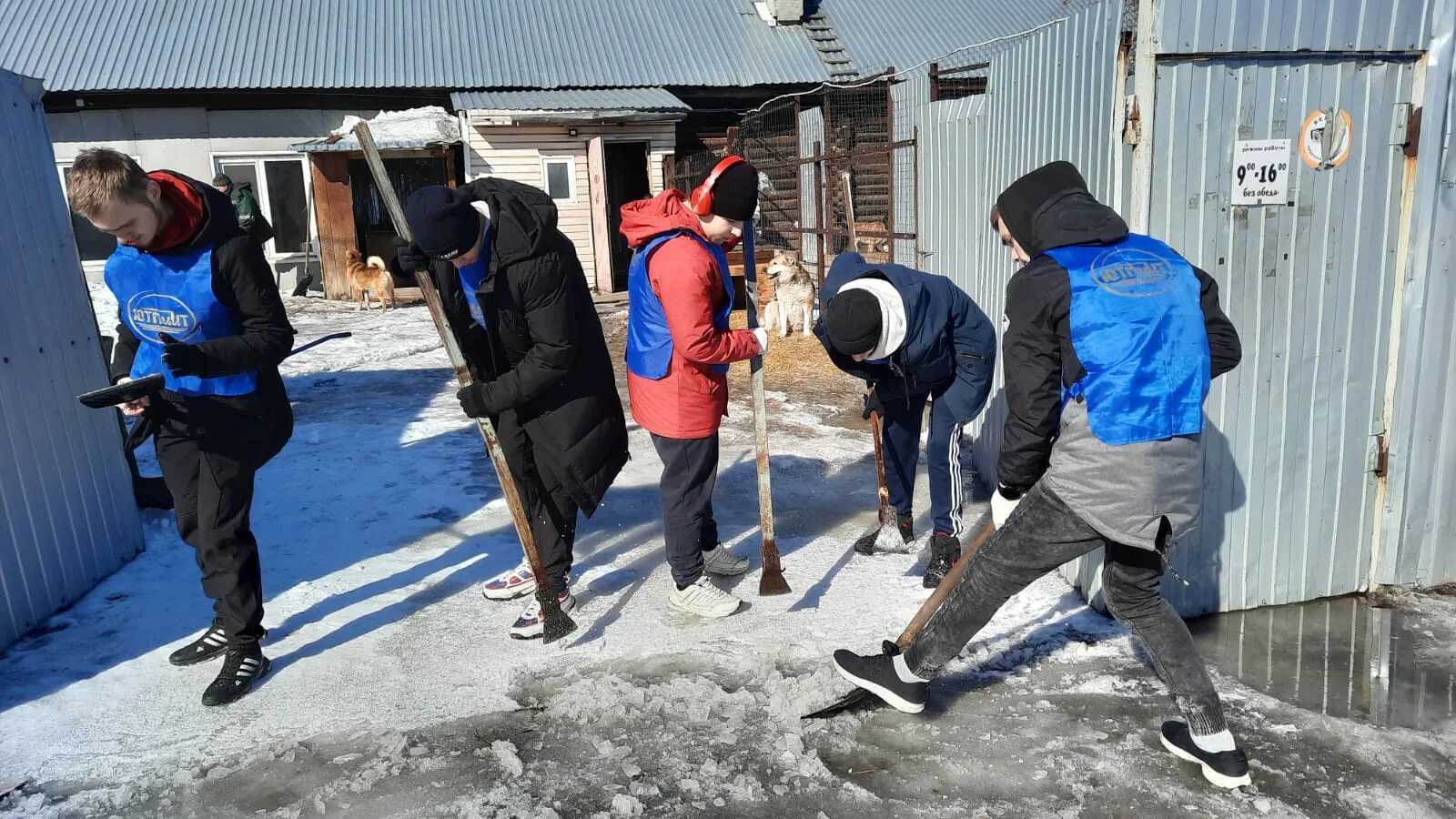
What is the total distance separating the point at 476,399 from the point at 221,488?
907 millimetres

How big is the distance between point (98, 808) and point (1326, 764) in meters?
3.48

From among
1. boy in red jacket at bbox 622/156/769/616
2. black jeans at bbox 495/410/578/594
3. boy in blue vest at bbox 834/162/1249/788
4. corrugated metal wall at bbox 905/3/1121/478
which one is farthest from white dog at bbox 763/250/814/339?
boy in blue vest at bbox 834/162/1249/788

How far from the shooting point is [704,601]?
381 centimetres

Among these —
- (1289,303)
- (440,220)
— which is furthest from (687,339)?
(1289,303)

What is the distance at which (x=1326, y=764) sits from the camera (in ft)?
9.09

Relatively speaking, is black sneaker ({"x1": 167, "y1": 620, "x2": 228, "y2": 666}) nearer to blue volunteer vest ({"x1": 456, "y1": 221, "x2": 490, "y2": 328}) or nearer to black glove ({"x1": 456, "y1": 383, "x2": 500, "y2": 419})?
black glove ({"x1": 456, "y1": 383, "x2": 500, "y2": 419})

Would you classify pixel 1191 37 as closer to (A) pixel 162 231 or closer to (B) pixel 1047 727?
(B) pixel 1047 727

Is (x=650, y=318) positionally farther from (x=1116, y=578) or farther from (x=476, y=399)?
(x=1116, y=578)

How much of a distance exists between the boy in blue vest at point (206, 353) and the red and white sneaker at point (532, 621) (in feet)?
2.92

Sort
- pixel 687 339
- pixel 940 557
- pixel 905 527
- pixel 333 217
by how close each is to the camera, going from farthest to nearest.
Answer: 1. pixel 333 217
2. pixel 905 527
3. pixel 940 557
4. pixel 687 339

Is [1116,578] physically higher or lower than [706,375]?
lower

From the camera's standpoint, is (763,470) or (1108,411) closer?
(1108,411)

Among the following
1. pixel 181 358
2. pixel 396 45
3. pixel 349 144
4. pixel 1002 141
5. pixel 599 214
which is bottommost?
pixel 599 214

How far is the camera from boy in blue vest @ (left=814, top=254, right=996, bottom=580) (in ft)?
12.0
